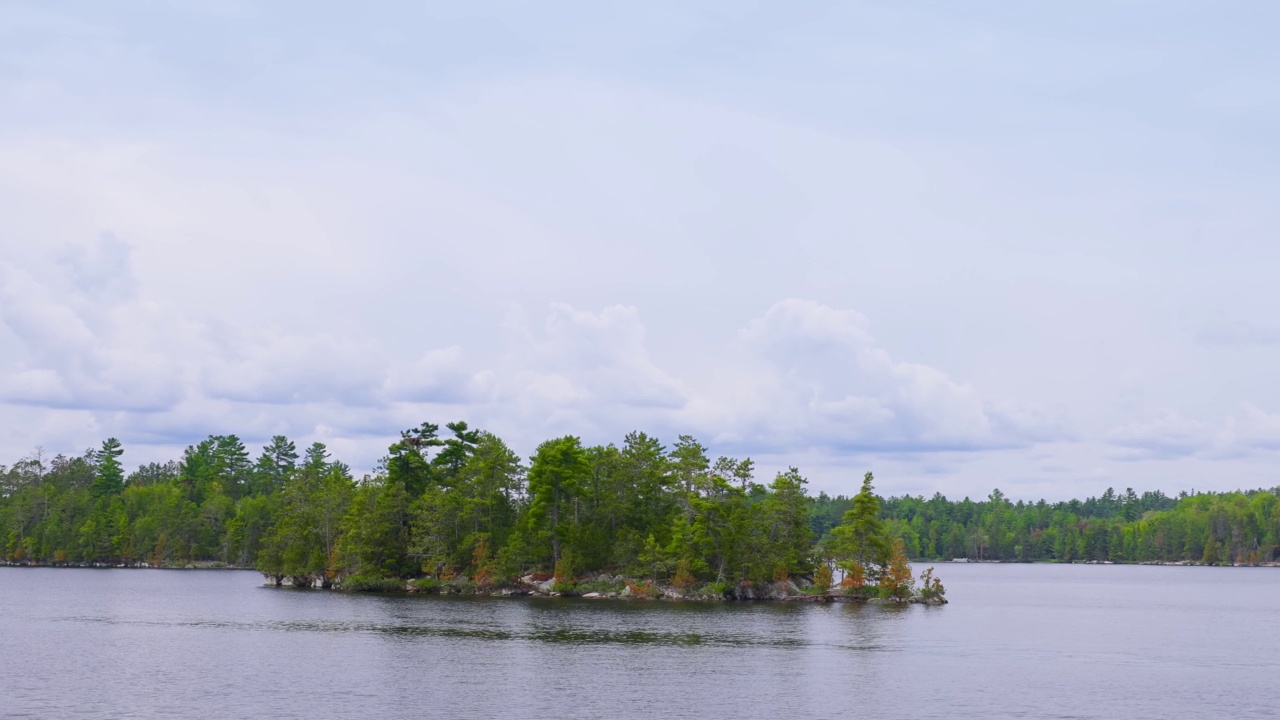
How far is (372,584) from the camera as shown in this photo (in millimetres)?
139625

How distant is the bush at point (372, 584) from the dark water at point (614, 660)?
1195cm

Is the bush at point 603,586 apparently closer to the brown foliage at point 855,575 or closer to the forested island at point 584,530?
the forested island at point 584,530

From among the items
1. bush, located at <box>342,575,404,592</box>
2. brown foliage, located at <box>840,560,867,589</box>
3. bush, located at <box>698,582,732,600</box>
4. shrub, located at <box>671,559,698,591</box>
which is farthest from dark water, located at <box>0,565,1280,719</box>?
bush, located at <box>342,575,404,592</box>

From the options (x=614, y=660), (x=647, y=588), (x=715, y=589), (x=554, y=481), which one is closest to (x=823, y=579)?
(x=715, y=589)

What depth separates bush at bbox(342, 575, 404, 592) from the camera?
139m

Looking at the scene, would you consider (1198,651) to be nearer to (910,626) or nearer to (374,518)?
(910,626)

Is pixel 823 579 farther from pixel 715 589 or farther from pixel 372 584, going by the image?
pixel 372 584

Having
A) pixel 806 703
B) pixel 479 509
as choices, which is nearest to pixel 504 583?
pixel 479 509

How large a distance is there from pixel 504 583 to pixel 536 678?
71371 millimetres

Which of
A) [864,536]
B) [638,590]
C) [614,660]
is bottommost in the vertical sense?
A: [614,660]

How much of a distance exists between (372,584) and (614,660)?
74413 millimetres

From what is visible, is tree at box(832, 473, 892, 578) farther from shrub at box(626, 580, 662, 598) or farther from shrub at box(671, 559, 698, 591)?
shrub at box(626, 580, 662, 598)

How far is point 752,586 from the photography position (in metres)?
127

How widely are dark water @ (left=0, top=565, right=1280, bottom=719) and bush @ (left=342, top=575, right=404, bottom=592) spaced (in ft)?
39.2
